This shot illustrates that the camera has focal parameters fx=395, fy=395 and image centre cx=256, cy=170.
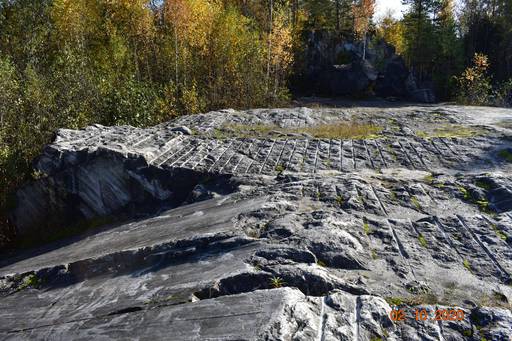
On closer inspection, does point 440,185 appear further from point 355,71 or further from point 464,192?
point 355,71

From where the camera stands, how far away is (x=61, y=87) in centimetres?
1889

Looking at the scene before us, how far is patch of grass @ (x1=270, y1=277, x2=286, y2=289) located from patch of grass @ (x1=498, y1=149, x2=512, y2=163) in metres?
6.68

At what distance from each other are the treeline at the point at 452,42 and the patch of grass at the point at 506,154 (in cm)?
2992

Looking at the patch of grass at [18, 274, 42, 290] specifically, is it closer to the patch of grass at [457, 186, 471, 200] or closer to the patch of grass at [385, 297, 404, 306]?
the patch of grass at [385, 297, 404, 306]

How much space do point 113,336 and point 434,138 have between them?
30.1ft

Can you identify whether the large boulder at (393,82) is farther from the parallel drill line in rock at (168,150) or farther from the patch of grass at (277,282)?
the patch of grass at (277,282)

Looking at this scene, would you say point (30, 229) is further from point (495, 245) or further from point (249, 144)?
point (495, 245)

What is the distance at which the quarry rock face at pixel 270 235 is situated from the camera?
407cm

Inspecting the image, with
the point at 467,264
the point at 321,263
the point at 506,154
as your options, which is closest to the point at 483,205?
the point at 467,264

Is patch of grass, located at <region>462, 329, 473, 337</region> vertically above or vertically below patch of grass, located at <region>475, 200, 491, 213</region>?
below

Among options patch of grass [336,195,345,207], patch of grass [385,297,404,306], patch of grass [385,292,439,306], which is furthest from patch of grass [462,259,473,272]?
patch of grass [336,195,345,207]

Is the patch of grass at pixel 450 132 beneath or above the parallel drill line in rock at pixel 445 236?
above

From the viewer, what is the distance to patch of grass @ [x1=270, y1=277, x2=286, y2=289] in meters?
4.57

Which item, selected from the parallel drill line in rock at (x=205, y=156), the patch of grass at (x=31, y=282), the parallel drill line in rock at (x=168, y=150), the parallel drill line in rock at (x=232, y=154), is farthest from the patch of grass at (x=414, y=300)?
the parallel drill line in rock at (x=168, y=150)
